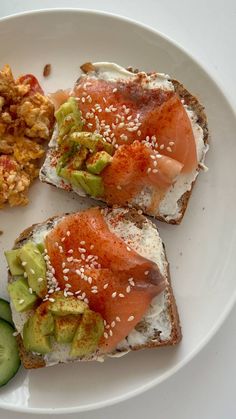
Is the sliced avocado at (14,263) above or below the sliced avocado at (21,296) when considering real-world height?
above

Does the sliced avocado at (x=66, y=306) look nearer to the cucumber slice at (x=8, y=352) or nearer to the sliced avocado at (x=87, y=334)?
the sliced avocado at (x=87, y=334)

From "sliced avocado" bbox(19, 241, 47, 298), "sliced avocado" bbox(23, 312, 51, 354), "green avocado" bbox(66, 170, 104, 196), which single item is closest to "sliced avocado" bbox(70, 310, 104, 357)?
"sliced avocado" bbox(23, 312, 51, 354)

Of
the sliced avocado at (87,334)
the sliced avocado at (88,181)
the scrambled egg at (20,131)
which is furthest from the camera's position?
the scrambled egg at (20,131)

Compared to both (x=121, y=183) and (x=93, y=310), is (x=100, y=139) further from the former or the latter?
(x=93, y=310)

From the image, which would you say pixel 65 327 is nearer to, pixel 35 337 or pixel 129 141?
pixel 35 337

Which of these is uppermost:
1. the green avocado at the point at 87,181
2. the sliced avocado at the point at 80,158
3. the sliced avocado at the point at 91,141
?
the sliced avocado at the point at 91,141

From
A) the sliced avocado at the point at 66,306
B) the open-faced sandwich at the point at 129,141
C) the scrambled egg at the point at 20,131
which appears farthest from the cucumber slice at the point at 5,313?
the open-faced sandwich at the point at 129,141

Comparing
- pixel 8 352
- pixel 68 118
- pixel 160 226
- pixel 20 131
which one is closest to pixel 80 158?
pixel 68 118
